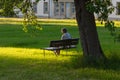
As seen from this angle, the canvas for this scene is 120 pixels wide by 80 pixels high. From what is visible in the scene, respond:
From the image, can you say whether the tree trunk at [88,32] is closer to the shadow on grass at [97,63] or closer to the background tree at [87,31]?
the background tree at [87,31]

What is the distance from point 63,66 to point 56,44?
4210 millimetres

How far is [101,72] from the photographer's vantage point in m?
14.4

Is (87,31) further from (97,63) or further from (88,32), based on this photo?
(97,63)

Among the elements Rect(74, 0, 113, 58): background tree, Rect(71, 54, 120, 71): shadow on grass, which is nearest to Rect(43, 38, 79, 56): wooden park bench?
Rect(74, 0, 113, 58): background tree

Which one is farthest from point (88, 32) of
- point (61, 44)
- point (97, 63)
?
point (61, 44)

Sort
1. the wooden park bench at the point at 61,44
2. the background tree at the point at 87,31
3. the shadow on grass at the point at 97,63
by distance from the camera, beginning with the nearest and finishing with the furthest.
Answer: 1. the shadow on grass at the point at 97,63
2. the background tree at the point at 87,31
3. the wooden park bench at the point at 61,44

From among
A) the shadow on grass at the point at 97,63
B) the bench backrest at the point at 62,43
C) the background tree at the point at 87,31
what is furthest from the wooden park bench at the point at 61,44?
the shadow on grass at the point at 97,63

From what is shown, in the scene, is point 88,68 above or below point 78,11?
below

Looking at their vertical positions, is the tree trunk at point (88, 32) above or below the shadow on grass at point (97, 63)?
above

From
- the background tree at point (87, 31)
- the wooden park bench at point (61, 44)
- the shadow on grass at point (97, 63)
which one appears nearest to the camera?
the shadow on grass at point (97, 63)

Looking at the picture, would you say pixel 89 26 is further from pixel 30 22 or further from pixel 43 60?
pixel 30 22

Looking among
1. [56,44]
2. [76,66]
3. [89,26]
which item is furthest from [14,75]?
[56,44]

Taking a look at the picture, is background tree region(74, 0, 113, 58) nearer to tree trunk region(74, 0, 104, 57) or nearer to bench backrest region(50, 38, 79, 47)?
tree trunk region(74, 0, 104, 57)

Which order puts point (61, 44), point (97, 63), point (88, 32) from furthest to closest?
1. point (61, 44)
2. point (88, 32)
3. point (97, 63)
